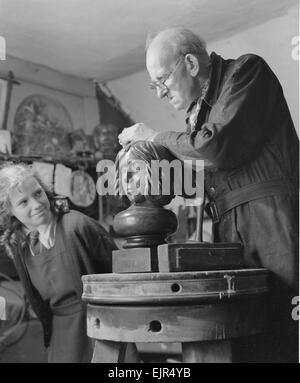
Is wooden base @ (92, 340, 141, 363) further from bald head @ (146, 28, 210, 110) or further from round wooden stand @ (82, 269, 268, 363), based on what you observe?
bald head @ (146, 28, 210, 110)

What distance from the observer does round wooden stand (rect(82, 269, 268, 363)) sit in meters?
0.79

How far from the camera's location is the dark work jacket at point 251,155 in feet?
3.11

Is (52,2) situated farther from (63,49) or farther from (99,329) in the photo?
(99,329)

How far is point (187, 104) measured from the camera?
3.63ft

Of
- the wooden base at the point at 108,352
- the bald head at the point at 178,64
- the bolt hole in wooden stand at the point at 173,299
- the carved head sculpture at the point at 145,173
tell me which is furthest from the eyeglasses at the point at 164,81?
the wooden base at the point at 108,352

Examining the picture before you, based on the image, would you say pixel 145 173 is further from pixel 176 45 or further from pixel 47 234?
pixel 47 234

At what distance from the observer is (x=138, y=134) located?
1.05 m

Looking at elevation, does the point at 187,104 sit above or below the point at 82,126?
below

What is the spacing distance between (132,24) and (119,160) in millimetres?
697

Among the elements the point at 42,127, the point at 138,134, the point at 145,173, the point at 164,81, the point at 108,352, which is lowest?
the point at 108,352

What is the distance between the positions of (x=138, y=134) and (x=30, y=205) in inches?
21.3

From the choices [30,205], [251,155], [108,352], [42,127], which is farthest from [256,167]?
[42,127]

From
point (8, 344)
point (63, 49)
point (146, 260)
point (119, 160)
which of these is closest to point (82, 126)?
point (63, 49)

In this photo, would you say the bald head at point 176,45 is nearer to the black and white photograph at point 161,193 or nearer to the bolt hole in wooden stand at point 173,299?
the black and white photograph at point 161,193
